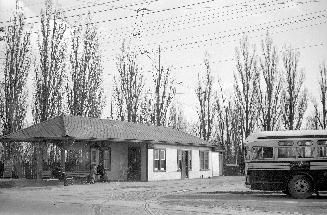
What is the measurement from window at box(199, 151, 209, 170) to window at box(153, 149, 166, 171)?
7.00 metres

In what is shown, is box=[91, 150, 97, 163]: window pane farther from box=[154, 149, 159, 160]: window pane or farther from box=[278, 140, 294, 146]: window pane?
box=[278, 140, 294, 146]: window pane

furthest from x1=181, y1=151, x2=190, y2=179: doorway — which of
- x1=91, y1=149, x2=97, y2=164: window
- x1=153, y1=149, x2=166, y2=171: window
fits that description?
x1=91, y1=149, x2=97, y2=164: window

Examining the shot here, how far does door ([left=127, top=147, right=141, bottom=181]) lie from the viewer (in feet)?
110

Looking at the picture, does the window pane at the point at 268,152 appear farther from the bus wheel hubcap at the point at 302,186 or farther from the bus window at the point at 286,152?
the bus wheel hubcap at the point at 302,186

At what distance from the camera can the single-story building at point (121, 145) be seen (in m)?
28.6

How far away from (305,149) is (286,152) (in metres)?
0.81

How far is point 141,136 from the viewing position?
3359cm

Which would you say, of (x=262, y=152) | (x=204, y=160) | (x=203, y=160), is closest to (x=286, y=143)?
(x=262, y=152)

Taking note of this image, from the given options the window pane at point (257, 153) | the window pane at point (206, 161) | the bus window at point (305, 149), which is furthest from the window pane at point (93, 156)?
the bus window at point (305, 149)

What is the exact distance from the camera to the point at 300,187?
18.9 m

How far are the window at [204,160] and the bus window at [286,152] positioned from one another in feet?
71.3

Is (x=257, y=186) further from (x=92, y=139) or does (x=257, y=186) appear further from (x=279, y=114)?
(x=279, y=114)

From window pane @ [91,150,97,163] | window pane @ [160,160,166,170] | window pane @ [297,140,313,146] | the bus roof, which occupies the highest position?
the bus roof

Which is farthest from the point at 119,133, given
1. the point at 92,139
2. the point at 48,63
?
the point at 48,63
